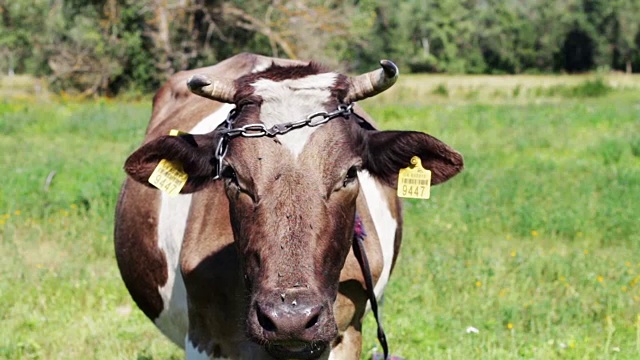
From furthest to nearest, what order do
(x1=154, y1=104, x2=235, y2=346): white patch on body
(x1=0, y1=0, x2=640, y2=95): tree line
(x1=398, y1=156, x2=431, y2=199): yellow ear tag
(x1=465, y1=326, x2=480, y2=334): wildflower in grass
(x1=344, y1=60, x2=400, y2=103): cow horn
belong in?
1. (x1=0, y1=0, x2=640, y2=95): tree line
2. (x1=465, y1=326, x2=480, y2=334): wildflower in grass
3. (x1=154, y1=104, x2=235, y2=346): white patch on body
4. (x1=398, y1=156, x2=431, y2=199): yellow ear tag
5. (x1=344, y1=60, x2=400, y2=103): cow horn

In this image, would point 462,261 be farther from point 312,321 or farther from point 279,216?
point 312,321

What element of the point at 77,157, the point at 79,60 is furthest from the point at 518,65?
the point at 77,157

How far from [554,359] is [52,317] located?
12.4ft

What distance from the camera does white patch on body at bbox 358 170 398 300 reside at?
448 cm

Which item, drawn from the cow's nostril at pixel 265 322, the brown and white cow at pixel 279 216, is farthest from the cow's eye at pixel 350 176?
the cow's nostril at pixel 265 322

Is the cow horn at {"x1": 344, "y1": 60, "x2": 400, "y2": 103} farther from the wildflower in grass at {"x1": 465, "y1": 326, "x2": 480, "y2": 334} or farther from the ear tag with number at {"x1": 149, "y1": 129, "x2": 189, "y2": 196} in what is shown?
the wildflower in grass at {"x1": 465, "y1": 326, "x2": 480, "y2": 334}

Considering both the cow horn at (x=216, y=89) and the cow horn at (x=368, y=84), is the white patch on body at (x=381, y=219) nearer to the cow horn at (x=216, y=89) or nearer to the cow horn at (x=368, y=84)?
the cow horn at (x=368, y=84)

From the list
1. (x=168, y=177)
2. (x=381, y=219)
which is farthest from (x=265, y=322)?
(x=381, y=219)

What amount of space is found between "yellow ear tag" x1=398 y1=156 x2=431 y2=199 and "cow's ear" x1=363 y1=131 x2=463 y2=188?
25 millimetres

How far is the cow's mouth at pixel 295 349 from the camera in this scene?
2.97 metres

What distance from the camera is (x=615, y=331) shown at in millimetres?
6461

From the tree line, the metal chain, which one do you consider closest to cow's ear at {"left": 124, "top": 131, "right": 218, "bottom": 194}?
the metal chain

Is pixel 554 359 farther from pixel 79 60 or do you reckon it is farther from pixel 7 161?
pixel 79 60

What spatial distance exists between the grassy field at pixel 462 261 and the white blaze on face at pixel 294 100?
9.57ft
